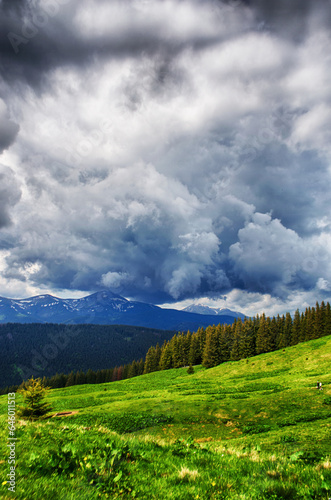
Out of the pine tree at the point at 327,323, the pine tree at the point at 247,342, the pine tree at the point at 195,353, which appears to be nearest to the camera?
the pine tree at the point at 327,323

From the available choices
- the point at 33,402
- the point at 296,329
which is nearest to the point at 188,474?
the point at 33,402

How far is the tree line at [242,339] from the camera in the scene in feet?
282

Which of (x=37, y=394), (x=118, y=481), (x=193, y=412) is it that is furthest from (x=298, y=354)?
(x=118, y=481)

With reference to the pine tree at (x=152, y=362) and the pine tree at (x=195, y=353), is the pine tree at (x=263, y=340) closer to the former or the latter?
the pine tree at (x=195, y=353)

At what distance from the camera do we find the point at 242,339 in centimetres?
8806

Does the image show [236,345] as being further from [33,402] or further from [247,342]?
[33,402]

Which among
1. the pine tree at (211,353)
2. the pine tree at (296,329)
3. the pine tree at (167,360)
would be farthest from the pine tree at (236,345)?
the pine tree at (167,360)

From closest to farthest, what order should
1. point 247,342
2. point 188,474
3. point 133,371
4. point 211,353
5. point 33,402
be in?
point 188,474, point 33,402, point 211,353, point 247,342, point 133,371

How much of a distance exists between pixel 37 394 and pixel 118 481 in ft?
73.2

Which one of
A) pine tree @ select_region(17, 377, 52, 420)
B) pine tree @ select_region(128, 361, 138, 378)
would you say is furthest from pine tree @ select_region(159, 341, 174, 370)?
pine tree @ select_region(17, 377, 52, 420)

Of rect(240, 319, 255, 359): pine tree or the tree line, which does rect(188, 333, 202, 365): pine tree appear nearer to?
the tree line

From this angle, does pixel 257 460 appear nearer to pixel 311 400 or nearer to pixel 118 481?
pixel 118 481

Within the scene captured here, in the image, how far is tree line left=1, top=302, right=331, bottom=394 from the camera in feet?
282

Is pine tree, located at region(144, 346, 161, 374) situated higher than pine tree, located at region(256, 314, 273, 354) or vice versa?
pine tree, located at region(256, 314, 273, 354)
